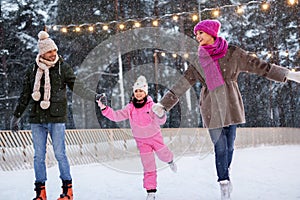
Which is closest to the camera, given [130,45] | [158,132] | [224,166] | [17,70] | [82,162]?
[224,166]

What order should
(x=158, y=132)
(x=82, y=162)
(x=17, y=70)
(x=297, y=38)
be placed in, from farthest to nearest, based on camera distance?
(x=297, y=38)
(x=17, y=70)
(x=82, y=162)
(x=158, y=132)

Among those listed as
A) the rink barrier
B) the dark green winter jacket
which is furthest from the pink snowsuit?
the rink barrier

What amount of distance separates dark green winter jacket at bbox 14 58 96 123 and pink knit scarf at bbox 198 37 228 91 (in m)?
1.20

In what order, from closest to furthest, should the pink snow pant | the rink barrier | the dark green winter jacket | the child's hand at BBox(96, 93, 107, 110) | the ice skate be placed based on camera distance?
the ice skate, the dark green winter jacket, the pink snow pant, the child's hand at BBox(96, 93, 107, 110), the rink barrier

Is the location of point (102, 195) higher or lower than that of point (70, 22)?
lower

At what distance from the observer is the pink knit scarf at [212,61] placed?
3424mm

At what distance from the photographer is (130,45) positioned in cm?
2339

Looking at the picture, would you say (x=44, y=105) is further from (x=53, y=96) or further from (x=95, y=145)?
(x=95, y=145)

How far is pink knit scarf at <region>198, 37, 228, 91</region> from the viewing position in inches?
→ 135

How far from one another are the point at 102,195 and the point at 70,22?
754 inches

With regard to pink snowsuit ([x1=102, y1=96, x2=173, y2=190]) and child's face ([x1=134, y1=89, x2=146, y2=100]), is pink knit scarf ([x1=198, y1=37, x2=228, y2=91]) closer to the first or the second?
pink snowsuit ([x1=102, y1=96, x2=173, y2=190])

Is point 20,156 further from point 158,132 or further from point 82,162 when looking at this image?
point 158,132

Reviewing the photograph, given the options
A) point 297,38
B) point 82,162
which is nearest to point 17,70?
point 82,162

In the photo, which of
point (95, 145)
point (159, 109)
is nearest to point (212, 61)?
point (159, 109)
